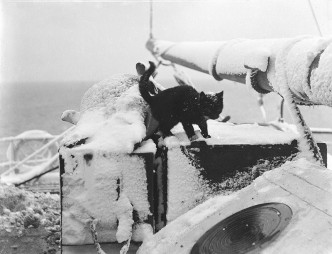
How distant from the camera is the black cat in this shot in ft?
14.1

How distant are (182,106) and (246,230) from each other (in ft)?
5.14

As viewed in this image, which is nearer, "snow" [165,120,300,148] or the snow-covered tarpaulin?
the snow-covered tarpaulin

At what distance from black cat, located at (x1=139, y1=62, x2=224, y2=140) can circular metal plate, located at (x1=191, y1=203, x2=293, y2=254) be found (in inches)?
43.2

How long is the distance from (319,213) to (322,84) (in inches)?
36.9

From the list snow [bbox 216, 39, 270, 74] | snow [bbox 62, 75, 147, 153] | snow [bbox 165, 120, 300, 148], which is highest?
snow [bbox 216, 39, 270, 74]

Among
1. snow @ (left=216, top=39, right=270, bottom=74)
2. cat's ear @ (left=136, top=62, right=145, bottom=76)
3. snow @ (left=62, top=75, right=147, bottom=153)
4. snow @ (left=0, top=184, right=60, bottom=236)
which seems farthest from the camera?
snow @ (left=0, top=184, right=60, bottom=236)

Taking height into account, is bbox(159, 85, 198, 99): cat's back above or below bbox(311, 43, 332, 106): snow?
below

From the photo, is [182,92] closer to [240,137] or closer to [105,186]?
[240,137]

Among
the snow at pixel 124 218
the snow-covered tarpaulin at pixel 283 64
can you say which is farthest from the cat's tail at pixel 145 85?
the snow at pixel 124 218

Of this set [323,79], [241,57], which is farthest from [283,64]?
[241,57]

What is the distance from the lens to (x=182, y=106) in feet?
14.1

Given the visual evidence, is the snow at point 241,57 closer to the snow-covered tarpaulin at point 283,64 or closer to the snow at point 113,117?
the snow-covered tarpaulin at point 283,64

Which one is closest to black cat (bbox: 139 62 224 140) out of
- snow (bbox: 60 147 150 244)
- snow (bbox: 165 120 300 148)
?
snow (bbox: 165 120 300 148)

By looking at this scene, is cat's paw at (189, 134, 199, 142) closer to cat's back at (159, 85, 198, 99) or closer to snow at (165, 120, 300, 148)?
snow at (165, 120, 300, 148)
